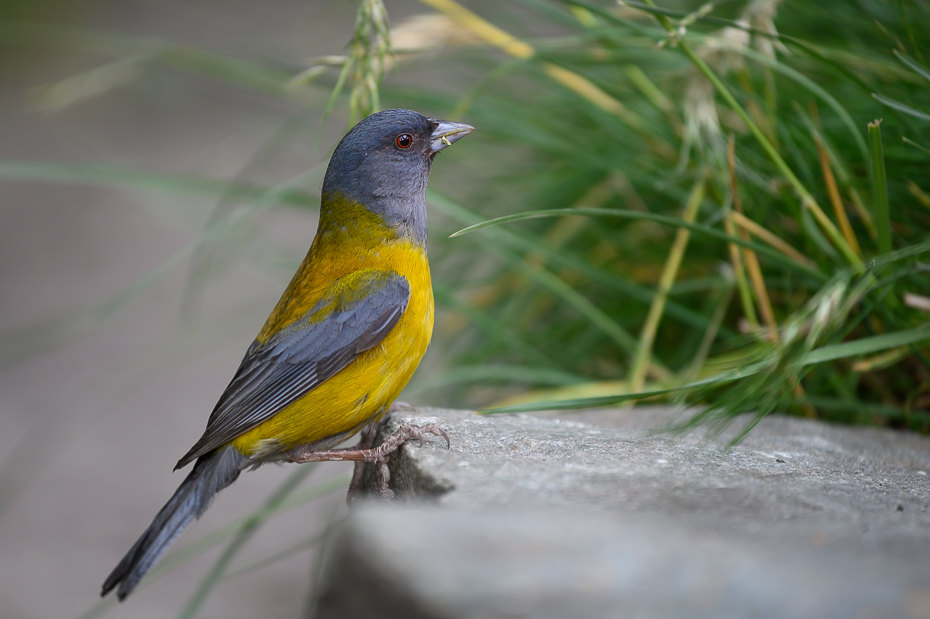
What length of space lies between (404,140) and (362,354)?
2.77 ft

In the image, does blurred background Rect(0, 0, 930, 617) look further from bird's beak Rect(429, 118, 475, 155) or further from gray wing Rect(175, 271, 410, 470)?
gray wing Rect(175, 271, 410, 470)

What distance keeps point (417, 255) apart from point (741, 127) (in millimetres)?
1612

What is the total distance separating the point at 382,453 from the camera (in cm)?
220

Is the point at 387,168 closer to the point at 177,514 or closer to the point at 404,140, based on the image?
the point at 404,140

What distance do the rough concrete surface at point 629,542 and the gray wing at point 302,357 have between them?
56cm

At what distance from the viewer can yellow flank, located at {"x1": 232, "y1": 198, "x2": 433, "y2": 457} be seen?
2.40m

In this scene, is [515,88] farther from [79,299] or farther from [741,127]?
[79,299]

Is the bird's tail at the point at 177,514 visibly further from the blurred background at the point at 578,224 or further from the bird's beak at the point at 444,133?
the bird's beak at the point at 444,133

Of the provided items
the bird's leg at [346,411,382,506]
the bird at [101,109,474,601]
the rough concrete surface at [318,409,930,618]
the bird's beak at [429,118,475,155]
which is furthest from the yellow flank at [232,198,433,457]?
the rough concrete surface at [318,409,930,618]

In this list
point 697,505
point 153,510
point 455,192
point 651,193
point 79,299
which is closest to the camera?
point 697,505

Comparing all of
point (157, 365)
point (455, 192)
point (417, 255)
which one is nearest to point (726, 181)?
point (417, 255)

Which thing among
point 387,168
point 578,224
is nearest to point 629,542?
point 387,168

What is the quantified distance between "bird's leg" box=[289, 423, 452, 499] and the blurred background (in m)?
0.22

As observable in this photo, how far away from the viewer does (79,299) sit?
782 centimetres
